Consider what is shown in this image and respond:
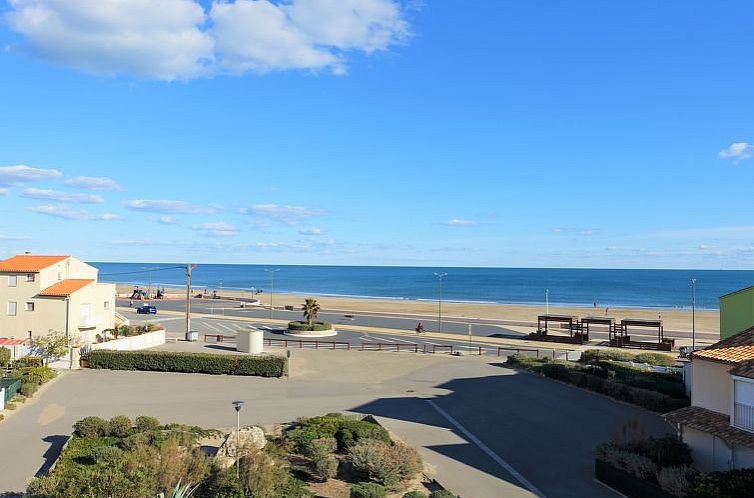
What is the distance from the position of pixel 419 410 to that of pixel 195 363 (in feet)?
49.2

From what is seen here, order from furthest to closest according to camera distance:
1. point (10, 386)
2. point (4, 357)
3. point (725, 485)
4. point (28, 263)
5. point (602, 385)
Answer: point (28, 263), point (4, 357), point (602, 385), point (10, 386), point (725, 485)

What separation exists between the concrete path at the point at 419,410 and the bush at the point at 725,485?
10.0ft

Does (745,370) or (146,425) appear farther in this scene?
(146,425)

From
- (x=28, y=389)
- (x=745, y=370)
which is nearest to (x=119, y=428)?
(x=28, y=389)

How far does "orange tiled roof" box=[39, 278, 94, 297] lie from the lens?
39.0 metres

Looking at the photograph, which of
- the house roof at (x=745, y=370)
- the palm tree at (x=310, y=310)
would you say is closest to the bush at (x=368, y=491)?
the house roof at (x=745, y=370)

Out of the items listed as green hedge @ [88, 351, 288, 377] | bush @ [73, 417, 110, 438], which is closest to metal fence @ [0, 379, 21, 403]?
green hedge @ [88, 351, 288, 377]

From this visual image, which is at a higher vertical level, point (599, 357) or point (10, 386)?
point (10, 386)

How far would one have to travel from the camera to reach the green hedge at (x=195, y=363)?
33.6 m

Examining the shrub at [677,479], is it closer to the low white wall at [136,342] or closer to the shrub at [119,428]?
the shrub at [119,428]

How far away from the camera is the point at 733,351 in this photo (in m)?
16.7

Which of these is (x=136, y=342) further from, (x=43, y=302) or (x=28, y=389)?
(x=28, y=389)

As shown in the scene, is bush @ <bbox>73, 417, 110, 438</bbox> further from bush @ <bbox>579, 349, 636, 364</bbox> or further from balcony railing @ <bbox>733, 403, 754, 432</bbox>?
bush @ <bbox>579, 349, 636, 364</bbox>

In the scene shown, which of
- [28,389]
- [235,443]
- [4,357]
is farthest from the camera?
[4,357]
